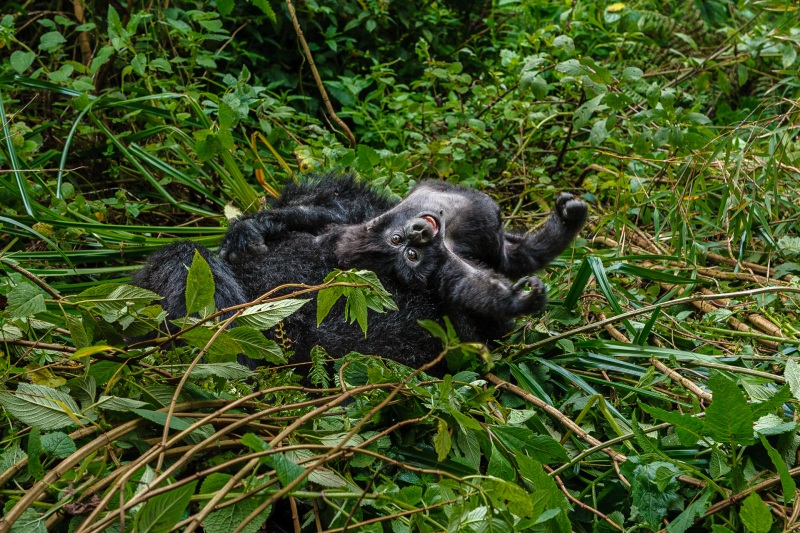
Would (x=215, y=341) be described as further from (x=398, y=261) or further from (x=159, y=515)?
(x=398, y=261)

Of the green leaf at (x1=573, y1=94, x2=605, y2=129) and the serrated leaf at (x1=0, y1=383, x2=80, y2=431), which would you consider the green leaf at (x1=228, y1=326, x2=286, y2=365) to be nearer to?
the serrated leaf at (x1=0, y1=383, x2=80, y2=431)

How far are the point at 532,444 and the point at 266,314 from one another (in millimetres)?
684

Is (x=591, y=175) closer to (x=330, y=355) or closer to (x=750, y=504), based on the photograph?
(x=330, y=355)

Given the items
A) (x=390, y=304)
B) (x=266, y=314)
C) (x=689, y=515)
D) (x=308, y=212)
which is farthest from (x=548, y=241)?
(x=266, y=314)

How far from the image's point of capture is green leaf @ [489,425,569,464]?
1.84 meters

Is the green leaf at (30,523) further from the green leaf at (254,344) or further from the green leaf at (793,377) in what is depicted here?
the green leaf at (793,377)

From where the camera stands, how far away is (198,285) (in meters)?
1.69

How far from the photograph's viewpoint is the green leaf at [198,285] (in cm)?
168

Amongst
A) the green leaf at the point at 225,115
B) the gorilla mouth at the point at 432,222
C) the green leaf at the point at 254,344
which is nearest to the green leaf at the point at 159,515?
the green leaf at the point at 254,344

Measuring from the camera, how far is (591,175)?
4.02 m

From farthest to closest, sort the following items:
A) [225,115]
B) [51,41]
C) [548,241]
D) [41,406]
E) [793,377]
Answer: [51,41], [225,115], [548,241], [793,377], [41,406]

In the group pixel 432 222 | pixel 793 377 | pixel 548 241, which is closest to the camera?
pixel 793 377

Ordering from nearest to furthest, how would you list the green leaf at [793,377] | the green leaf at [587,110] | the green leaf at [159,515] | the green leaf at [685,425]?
the green leaf at [159,515] < the green leaf at [685,425] < the green leaf at [793,377] < the green leaf at [587,110]

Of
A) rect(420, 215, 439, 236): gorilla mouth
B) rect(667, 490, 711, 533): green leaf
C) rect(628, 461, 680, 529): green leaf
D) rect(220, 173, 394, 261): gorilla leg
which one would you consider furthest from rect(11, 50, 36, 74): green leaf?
rect(667, 490, 711, 533): green leaf
